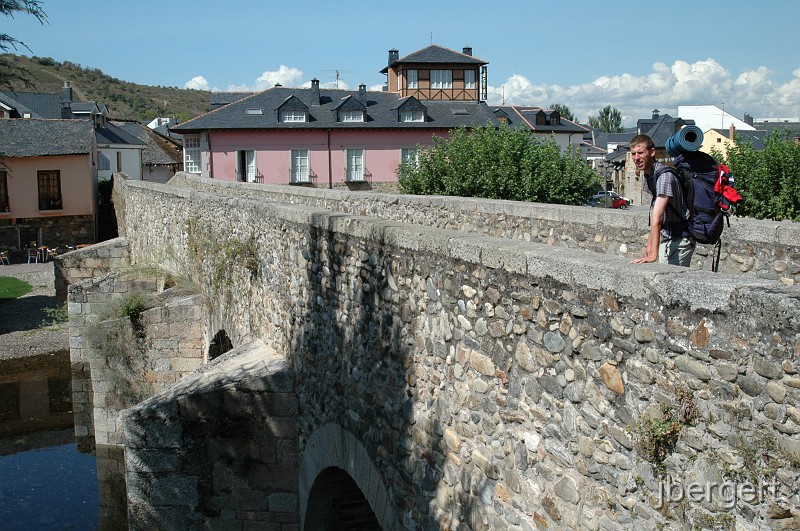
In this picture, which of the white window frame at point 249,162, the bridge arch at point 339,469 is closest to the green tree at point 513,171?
the bridge arch at point 339,469

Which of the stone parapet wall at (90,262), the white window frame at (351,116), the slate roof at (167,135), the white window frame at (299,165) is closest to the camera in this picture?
the stone parapet wall at (90,262)

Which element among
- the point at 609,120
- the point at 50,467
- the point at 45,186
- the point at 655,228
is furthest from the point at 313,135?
the point at 609,120

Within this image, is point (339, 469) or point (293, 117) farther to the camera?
point (293, 117)

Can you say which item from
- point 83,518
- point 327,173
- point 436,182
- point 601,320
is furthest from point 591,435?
point 327,173

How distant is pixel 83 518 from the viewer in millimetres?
12383

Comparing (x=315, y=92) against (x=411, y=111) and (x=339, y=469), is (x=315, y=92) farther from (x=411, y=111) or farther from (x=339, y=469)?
(x=339, y=469)

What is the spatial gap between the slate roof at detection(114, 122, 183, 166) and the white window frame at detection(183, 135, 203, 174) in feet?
46.3

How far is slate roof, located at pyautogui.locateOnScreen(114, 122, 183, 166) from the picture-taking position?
5133 cm

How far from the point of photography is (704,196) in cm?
507

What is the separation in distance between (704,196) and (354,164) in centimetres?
3253

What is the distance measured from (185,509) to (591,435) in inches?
227

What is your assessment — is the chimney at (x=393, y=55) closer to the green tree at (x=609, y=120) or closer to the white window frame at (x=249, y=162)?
the white window frame at (x=249, y=162)

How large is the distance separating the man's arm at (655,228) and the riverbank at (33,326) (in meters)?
16.6

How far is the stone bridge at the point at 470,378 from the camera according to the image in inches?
109
